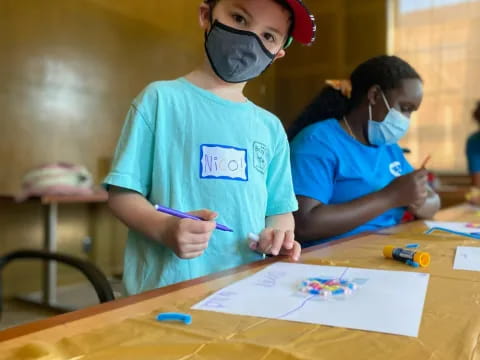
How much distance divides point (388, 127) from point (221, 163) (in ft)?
2.64

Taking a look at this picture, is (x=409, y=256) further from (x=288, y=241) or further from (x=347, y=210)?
(x=347, y=210)

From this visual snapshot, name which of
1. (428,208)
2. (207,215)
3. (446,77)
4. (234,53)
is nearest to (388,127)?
(428,208)

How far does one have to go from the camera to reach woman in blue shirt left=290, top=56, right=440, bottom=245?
4.50 feet

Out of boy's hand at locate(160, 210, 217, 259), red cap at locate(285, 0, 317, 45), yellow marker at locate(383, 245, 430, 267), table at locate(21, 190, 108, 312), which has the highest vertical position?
red cap at locate(285, 0, 317, 45)

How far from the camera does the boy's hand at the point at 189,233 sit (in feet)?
2.37

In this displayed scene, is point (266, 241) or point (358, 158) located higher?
point (358, 158)

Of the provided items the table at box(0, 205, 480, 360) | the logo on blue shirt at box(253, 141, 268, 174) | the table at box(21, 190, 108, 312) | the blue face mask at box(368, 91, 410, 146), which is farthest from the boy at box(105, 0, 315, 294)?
the table at box(21, 190, 108, 312)

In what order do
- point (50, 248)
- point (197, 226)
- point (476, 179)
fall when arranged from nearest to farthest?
point (197, 226) → point (50, 248) → point (476, 179)

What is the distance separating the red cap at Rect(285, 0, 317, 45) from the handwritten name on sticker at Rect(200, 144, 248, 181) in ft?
0.94

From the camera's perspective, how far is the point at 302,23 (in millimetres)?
1011

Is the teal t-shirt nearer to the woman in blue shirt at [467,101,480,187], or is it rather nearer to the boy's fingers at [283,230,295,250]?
the boy's fingers at [283,230,295,250]

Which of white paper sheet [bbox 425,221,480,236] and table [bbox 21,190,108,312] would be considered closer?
white paper sheet [bbox 425,221,480,236]

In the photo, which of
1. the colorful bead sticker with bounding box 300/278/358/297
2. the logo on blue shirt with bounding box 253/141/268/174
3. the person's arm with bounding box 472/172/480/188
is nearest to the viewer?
the colorful bead sticker with bounding box 300/278/358/297

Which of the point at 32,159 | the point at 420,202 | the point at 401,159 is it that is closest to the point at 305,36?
the point at 420,202
